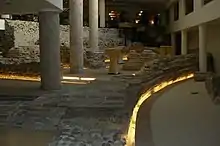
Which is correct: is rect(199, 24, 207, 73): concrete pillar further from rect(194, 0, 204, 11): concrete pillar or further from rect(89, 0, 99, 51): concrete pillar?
rect(89, 0, 99, 51): concrete pillar

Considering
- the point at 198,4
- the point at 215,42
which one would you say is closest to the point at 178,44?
the point at 215,42

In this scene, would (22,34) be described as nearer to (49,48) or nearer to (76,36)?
(76,36)

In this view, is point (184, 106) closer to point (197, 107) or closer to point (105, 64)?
point (197, 107)

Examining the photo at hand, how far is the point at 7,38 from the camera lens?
2130 cm

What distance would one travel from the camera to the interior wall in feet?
50.9

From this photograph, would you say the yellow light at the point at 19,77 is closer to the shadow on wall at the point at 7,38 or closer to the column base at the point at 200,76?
the shadow on wall at the point at 7,38

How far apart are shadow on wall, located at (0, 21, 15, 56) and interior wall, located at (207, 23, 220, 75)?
9966 millimetres

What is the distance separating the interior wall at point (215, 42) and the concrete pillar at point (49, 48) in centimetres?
653

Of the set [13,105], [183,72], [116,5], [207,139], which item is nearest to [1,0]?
[13,105]

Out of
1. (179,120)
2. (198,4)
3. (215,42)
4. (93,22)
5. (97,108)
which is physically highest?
(198,4)

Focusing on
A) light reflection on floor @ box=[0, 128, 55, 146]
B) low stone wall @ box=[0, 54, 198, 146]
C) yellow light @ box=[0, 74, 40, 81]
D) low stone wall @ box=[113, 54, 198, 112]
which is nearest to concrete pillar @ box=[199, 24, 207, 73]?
low stone wall @ box=[113, 54, 198, 112]

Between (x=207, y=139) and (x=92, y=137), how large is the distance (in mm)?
1873

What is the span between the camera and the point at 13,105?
926 cm

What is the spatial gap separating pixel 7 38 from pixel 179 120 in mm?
15030
